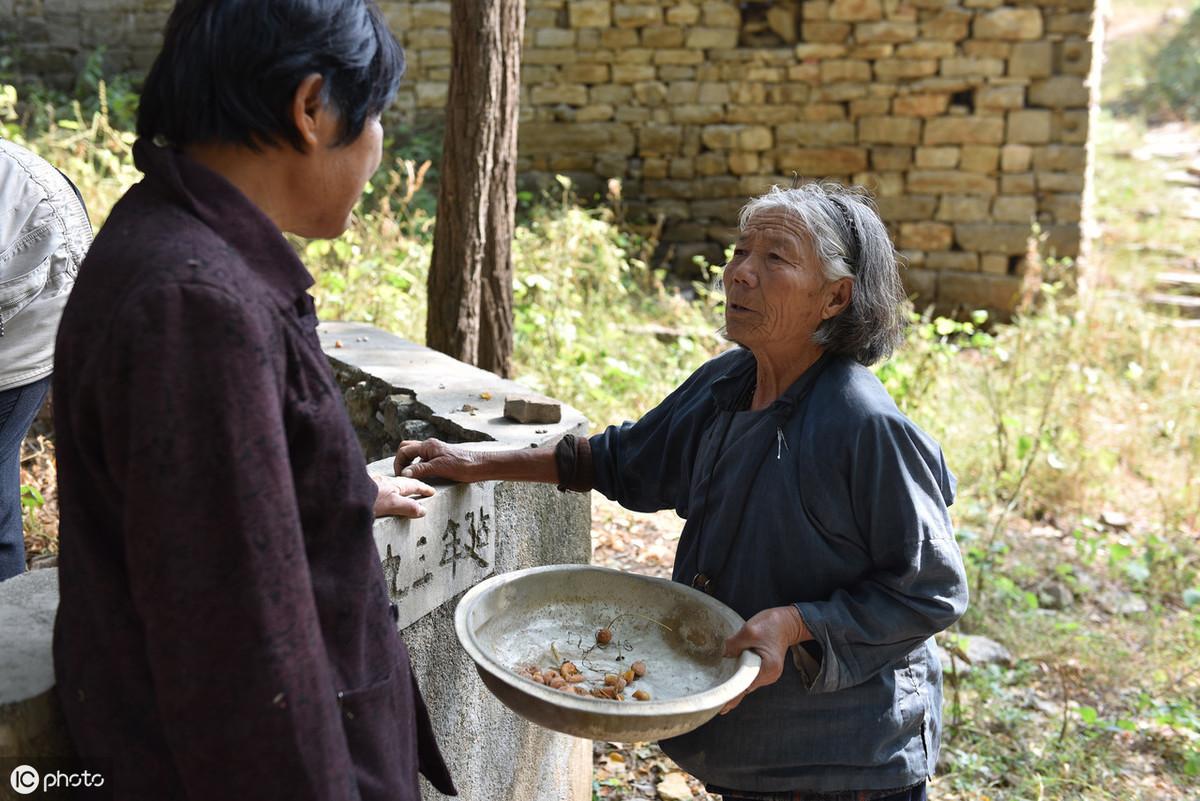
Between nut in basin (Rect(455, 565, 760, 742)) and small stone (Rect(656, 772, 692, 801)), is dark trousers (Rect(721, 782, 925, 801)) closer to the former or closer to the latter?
nut in basin (Rect(455, 565, 760, 742))

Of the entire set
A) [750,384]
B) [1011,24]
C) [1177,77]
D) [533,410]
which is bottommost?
[533,410]

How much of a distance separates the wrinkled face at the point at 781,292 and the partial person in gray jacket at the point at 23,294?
1.63 m

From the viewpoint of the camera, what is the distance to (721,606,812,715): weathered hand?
1854mm

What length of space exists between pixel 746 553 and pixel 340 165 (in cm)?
110

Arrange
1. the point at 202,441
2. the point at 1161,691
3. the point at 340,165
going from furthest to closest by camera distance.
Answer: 1. the point at 1161,691
2. the point at 340,165
3. the point at 202,441

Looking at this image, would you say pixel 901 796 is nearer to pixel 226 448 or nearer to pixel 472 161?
pixel 226 448

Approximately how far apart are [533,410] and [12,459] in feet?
4.11

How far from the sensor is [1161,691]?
4.02 meters

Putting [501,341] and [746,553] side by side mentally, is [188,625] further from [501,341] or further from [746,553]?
[501,341]

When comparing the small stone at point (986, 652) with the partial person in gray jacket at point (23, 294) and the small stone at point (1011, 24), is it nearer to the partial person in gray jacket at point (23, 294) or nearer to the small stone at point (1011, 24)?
the partial person in gray jacket at point (23, 294)

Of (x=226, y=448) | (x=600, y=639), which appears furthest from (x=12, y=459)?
(x=226, y=448)

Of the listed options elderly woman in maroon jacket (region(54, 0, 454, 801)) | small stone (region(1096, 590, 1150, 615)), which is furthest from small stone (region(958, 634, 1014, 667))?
elderly woman in maroon jacket (region(54, 0, 454, 801))

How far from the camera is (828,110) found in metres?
8.88

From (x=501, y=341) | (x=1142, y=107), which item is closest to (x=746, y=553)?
(x=501, y=341)
